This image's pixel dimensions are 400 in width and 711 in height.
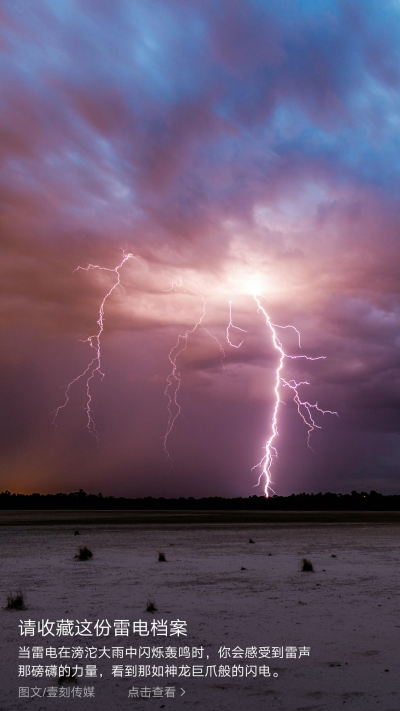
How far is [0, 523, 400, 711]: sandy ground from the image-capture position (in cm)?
634

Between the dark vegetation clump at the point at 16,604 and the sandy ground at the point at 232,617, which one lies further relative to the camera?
the dark vegetation clump at the point at 16,604

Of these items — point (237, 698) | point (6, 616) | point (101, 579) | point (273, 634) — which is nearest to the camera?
point (237, 698)

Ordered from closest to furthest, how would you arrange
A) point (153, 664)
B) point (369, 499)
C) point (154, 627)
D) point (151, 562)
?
1. point (153, 664)
2. point (154, 627)
3. point (151, 562)
4. point (369, 499)

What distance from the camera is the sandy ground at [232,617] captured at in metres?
6.34

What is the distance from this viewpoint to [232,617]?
997cm

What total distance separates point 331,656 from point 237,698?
6.53 feet

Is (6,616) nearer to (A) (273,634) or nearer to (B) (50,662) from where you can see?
(B) (50,662)

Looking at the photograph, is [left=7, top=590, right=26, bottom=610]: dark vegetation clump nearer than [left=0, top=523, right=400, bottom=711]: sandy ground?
No

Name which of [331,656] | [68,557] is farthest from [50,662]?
[68,557]

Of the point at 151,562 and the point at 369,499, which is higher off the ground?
the point at 151,562

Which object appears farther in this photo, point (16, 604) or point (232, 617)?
point (16, 604)

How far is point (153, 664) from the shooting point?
7.60m

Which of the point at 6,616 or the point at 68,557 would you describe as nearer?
the point at 6,616

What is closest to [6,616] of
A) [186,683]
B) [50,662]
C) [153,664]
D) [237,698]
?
[50,662]
